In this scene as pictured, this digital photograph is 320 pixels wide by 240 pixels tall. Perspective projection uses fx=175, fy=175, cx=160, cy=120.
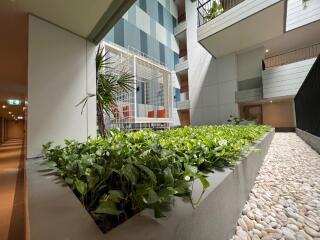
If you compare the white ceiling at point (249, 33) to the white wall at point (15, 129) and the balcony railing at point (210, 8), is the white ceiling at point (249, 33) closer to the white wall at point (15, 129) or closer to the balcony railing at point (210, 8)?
the balcony railing at point (210, 8)

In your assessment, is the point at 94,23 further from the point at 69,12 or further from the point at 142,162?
the point at 142,162

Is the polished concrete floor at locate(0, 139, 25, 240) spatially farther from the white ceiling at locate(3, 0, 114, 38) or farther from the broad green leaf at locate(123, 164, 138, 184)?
the white ceiling at locate(3, 0, 114, 38)

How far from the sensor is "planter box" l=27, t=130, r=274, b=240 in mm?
591

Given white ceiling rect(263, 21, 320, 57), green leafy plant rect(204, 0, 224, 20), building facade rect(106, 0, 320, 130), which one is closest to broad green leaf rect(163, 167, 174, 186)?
building facade rect(106, 0, 320, 130)

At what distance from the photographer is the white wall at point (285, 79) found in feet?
24.4

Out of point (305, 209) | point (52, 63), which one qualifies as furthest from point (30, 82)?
point (305, 209)

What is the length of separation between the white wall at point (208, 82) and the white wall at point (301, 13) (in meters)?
2.73

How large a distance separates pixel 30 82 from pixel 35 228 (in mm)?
2438

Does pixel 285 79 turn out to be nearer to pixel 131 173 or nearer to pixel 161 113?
pixel 161 113

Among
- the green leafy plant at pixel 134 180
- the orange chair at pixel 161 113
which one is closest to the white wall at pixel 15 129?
the orange chair at pixel 161 113

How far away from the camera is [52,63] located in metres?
2.66

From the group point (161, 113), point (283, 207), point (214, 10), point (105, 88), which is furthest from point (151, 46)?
point (283, 207)

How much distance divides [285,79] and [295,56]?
11.6 feet

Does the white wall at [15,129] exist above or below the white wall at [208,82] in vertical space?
below
